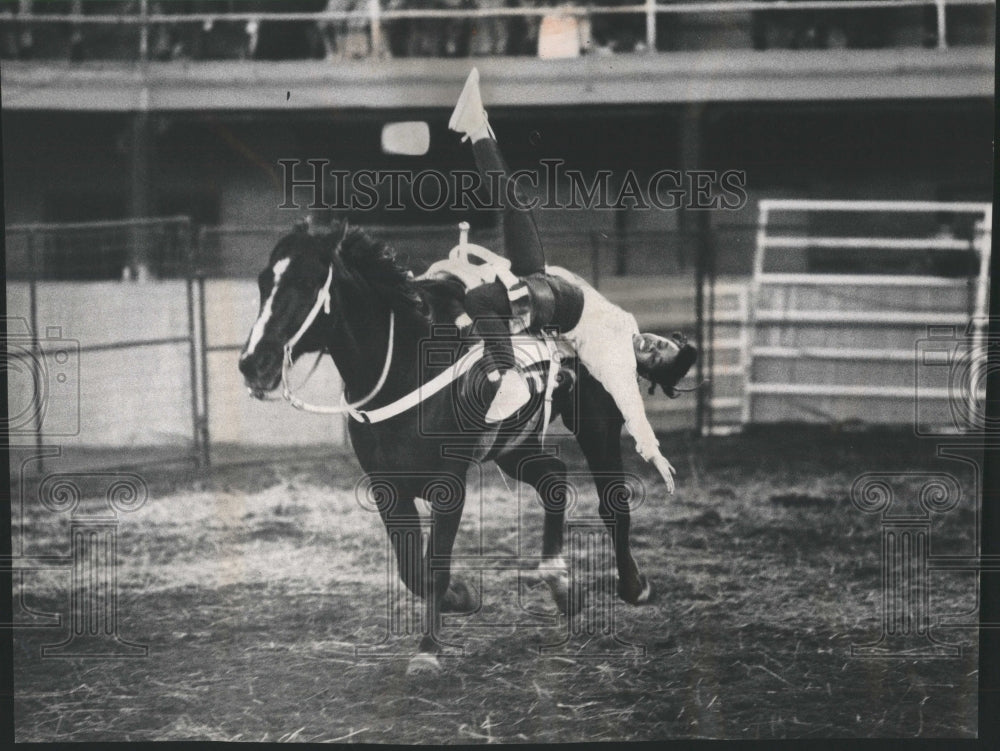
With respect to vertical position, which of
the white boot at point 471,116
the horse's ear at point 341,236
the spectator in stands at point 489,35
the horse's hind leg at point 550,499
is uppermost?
the spectator in stands at point 489,35

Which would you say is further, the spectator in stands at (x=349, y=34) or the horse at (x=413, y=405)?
the spectator in stands at (x=349, y=34)

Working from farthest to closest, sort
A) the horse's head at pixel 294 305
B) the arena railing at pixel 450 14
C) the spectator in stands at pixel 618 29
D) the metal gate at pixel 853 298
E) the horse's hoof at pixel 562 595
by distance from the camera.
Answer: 1. the metal gate at pixel 853 298
2. the spectator in stands at pixel 618 29
3. the arena railing at pixel 450 14
4. the horse's hoof at pixel 562 595
5. the horse's head at pixel 294 305

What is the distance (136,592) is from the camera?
446 cm

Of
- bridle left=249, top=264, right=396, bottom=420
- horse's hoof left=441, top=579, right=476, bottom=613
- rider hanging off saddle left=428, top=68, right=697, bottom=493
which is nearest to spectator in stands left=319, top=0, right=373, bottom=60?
rider hanging off saddle left=428, top=68, right=697, bottom=493

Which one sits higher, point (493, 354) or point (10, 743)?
point (493, 354)

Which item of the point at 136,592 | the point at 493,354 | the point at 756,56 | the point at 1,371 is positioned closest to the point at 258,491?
the point at 136,592

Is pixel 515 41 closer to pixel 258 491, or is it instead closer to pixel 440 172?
pixel 440 172

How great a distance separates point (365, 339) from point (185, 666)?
126 centimetres

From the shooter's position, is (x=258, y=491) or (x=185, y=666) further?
(x=258, y=491)

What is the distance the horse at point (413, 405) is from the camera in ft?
12.8

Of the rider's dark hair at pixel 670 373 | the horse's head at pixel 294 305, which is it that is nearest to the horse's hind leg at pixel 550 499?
the rider's dark hair at pixel 670 373

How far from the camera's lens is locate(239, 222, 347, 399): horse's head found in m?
3.89

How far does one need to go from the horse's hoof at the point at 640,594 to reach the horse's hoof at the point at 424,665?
65cm

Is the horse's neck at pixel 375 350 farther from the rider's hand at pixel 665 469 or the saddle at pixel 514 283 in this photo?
the rider's hand at pixel 665 469
